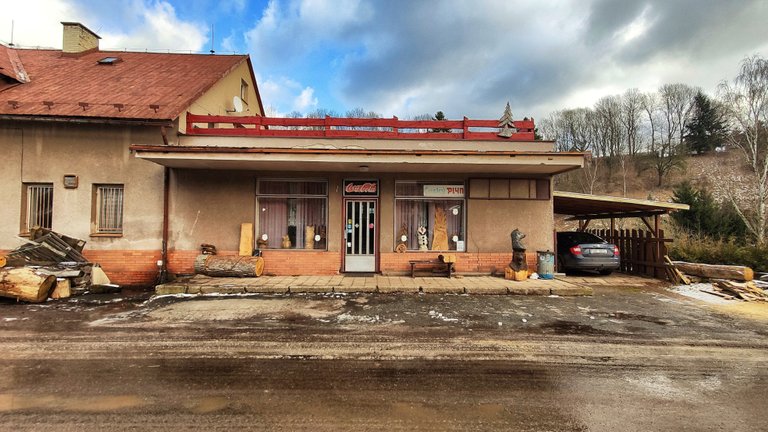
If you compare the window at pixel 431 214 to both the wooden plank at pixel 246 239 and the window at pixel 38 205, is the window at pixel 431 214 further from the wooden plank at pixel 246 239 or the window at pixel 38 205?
the window at pixel 38 205

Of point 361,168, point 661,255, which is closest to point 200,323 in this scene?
point 361,168

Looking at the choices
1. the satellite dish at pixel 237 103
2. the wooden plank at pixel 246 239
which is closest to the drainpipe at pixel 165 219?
the wooden plank at pixel 246 239

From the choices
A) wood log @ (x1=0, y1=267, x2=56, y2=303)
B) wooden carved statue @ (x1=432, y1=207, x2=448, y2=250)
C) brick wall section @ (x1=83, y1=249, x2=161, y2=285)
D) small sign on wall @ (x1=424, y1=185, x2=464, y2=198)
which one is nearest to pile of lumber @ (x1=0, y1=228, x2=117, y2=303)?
wood log @ (x1=0, y1=267, x2=56, y2=303)

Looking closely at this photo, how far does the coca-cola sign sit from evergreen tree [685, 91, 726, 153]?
185ft

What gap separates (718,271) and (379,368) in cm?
1135

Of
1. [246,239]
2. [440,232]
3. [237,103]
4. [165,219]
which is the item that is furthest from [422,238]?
[237,103]

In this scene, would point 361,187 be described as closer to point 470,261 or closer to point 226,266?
point 470,261

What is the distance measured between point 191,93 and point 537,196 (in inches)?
426

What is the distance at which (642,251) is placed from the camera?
12.4m

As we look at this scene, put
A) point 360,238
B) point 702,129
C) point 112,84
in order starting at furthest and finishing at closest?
point 702,129 < point 112,84 < point 360,238

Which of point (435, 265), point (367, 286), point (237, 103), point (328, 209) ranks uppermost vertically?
point (237, 103)

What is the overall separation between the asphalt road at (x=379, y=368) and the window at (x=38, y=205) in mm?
3959

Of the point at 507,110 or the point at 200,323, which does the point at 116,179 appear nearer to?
the point at 200,323

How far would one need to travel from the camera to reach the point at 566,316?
7.02 m
